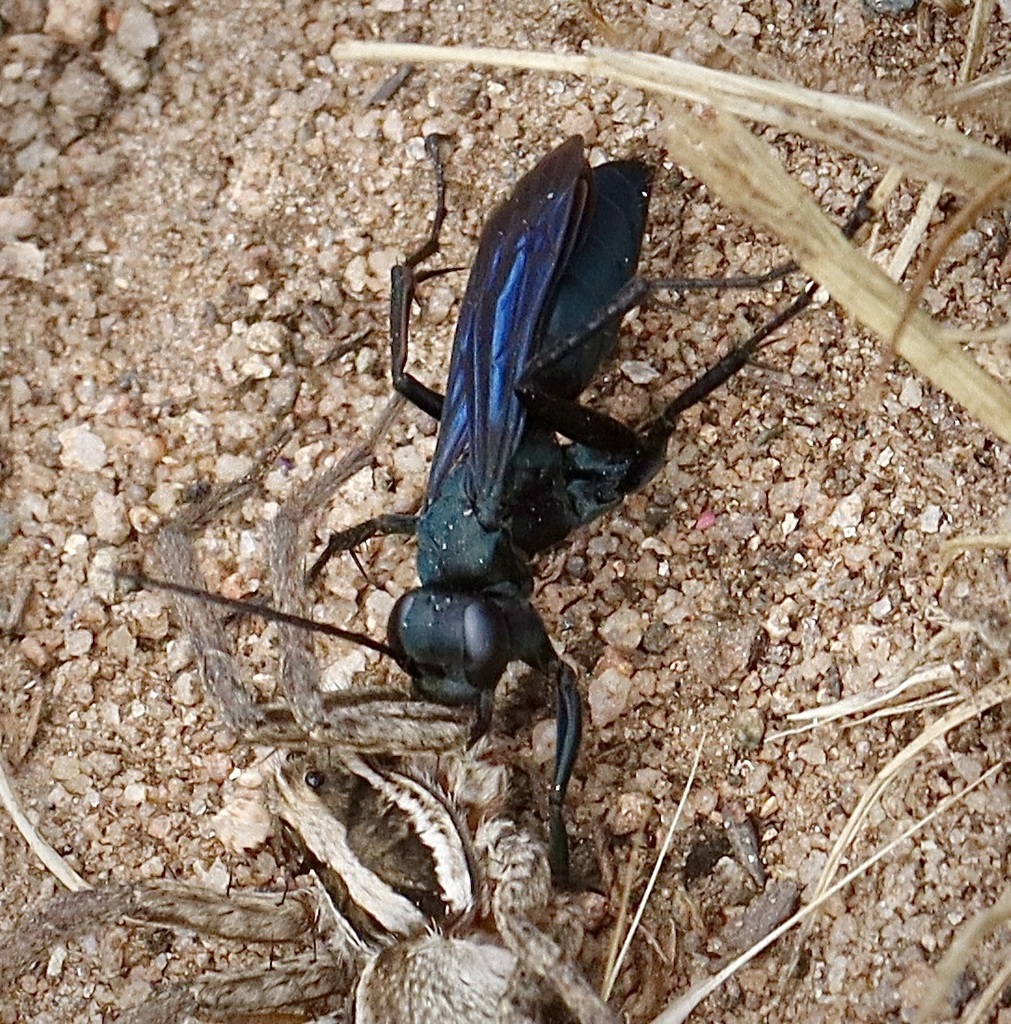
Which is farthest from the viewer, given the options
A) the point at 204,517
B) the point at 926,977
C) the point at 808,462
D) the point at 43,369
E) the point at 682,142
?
the point at 43,369

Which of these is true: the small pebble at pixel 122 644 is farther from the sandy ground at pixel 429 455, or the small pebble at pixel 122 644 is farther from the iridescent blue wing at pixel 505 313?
the iridescent blue wing at pixel 505 313

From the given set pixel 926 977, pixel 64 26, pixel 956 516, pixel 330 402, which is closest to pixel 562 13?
pixel 330 402

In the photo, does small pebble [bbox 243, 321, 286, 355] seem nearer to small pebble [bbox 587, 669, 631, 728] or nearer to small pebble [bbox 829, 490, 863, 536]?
small pebble [bbox 587, 669, 631, 728]

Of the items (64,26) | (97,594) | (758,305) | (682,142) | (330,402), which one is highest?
(682,142)

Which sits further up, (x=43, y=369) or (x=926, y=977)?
(x=43, y=369)

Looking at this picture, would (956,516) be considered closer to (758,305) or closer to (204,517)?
(758,305)

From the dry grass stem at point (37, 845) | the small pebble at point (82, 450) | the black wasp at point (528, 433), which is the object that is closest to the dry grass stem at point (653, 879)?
the black wasp at point (528, 433)

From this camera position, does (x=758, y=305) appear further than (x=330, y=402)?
No

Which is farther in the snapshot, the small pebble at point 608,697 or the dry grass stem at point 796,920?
the small pebble at point 608,697
